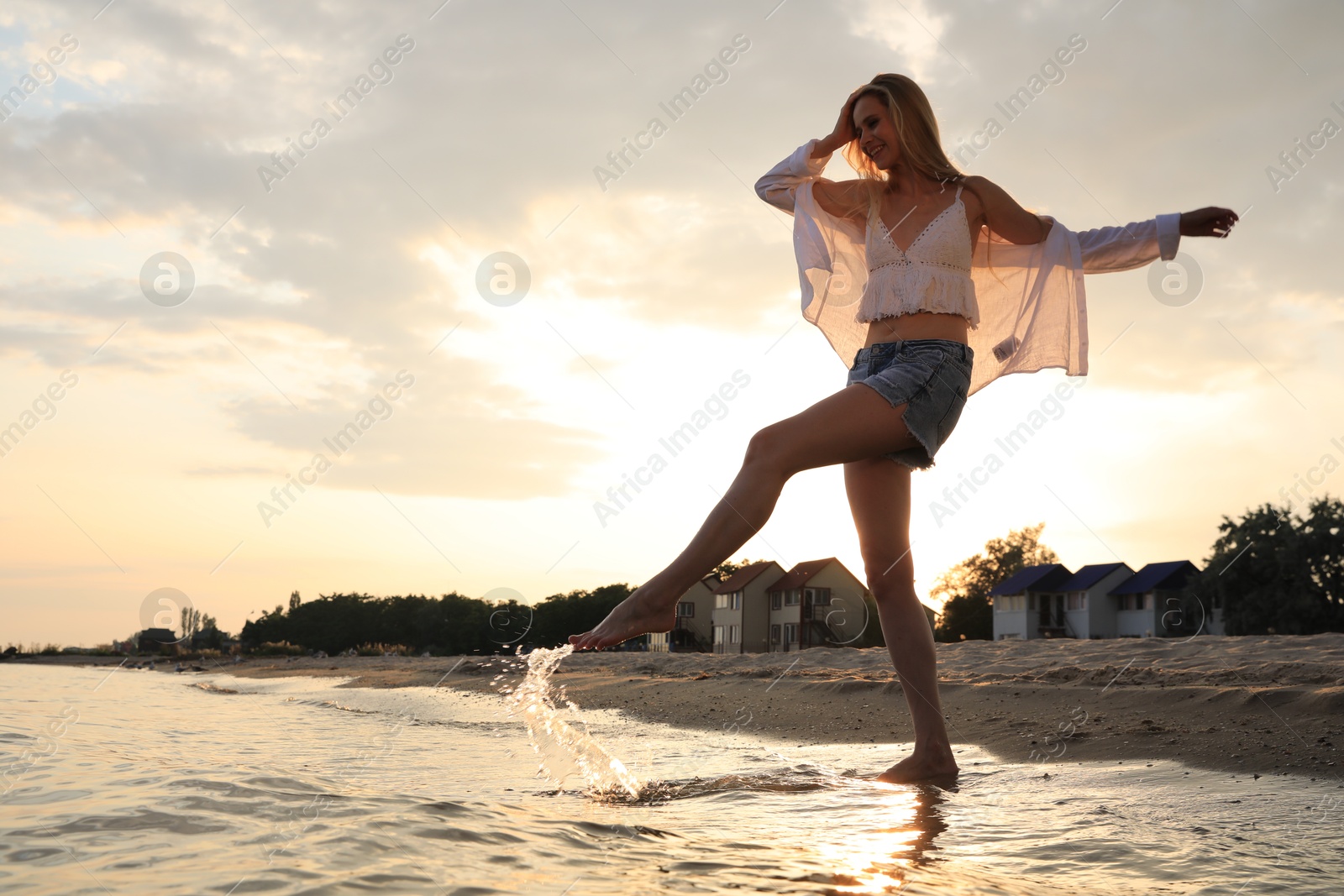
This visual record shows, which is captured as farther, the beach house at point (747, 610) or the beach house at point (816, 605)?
the beach house at point (747, 610)

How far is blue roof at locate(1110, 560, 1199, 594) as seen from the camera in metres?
44.7

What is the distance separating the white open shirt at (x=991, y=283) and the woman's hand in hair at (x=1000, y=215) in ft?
0.14

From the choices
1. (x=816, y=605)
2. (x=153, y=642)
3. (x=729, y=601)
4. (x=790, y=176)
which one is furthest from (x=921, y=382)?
(x=729, y=601)

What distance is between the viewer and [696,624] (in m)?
55.6

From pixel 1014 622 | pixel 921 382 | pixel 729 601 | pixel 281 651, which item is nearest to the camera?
pixel 921 382

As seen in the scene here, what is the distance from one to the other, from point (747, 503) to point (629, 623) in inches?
18.7

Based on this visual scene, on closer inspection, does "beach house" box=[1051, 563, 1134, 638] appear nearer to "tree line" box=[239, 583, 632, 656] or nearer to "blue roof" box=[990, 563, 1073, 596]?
"blue roof" box=[990, 563, 1073, 596]

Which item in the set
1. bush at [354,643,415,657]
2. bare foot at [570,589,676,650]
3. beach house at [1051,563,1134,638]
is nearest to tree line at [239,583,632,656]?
bush at [354,643,415,657]

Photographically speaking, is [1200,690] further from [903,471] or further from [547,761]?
[547,761]

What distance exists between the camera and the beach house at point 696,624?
1955 inches

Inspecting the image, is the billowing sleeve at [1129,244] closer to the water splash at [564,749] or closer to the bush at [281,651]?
the water splash at [564,749]

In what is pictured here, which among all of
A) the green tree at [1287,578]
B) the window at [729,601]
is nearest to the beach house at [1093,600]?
the green tree at [1287,578]

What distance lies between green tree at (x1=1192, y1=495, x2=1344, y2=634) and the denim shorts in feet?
117

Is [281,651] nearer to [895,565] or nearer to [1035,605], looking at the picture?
[1035,605]
